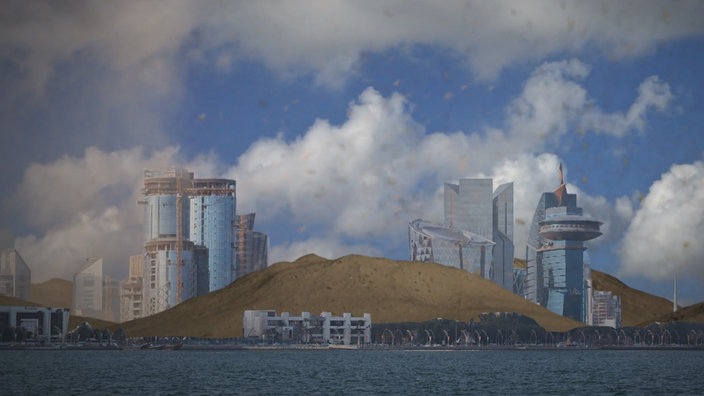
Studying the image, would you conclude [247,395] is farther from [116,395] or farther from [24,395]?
[24,395]

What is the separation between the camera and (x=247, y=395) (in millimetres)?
199625

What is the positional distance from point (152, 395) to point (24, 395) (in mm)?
20188

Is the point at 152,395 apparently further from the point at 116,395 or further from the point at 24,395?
the point at 24,395

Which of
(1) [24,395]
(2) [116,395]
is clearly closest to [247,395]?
(2) [116,395]

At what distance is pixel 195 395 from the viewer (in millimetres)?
197625

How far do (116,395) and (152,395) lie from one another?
18.3 feet

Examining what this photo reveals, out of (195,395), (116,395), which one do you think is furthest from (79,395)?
(195,395)

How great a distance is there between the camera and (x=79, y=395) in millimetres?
195000

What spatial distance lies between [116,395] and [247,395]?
67.7 ft

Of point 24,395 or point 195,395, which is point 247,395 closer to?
point 195,395

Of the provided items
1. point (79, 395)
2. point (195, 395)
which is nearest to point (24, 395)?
point (79, 395)

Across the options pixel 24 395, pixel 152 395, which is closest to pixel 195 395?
pixel 152 395

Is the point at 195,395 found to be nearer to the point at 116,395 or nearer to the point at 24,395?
the point at 116,395

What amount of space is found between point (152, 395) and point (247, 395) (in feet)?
49.5
